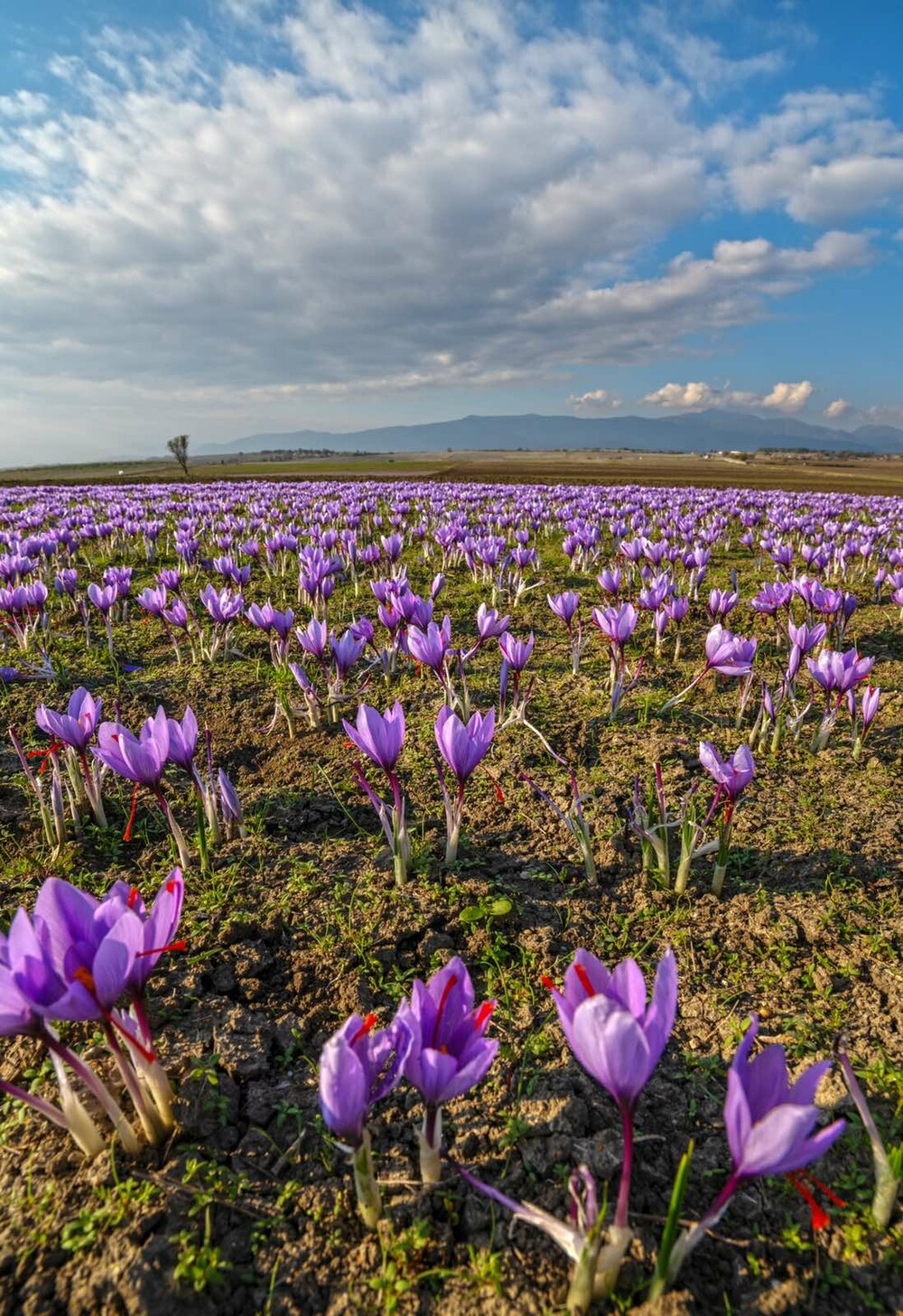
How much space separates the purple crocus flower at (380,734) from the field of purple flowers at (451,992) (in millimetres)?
16

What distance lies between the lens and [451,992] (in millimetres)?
1542

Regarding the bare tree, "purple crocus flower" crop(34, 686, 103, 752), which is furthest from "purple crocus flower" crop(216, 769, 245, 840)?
the bare tree

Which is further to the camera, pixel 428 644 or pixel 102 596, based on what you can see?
pixel 102 596

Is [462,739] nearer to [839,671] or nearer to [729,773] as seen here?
[729,773]

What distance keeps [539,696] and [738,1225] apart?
12.0 ft

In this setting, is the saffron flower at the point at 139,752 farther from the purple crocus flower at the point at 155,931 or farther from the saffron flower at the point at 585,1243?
the saffron flower at the point at 585,1243

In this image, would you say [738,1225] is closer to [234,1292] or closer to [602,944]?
[602,944]

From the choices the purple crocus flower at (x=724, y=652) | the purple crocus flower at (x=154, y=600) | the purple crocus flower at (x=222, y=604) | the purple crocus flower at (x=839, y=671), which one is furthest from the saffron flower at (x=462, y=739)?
the purple crocus flower at (x=154, y=600)

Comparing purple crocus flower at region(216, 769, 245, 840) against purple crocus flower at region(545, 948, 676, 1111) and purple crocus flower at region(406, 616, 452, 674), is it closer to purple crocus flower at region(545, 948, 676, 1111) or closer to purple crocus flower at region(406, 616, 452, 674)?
purple crocus flower at region(406, 616, 452, 674)

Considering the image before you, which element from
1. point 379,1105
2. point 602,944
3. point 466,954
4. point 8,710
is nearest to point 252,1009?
point 379,1105

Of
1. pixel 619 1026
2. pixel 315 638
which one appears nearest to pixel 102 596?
pixel 315 638

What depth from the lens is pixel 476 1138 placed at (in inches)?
72.5

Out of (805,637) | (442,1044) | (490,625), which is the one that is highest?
(490,625)

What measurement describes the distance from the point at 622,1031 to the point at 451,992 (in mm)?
462
